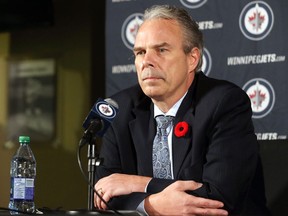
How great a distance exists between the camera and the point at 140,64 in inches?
105

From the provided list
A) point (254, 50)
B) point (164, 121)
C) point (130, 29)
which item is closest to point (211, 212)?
point (164, 121)

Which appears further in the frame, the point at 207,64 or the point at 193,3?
the point at 193,3

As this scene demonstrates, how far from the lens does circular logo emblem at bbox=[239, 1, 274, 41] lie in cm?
374

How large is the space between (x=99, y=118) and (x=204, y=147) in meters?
0.60

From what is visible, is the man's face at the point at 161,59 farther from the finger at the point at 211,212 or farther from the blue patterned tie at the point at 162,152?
the finger at the point at 211,212

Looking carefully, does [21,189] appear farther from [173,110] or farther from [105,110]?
[173,110]

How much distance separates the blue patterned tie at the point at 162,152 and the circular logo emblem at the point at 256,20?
1.25m

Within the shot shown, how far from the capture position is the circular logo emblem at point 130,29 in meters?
4.19

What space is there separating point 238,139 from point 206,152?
0.44ft

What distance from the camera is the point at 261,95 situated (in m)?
3.73

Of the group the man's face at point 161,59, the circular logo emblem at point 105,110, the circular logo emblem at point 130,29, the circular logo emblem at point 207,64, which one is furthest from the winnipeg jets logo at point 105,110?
the circular logo emblem at point 130,29

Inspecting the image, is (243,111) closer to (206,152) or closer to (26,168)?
(206,152)

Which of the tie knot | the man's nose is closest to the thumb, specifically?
the tie knot

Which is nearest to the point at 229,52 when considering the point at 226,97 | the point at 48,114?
the point at 226,97
